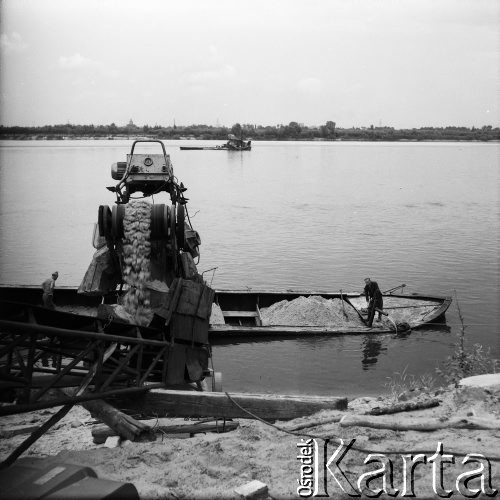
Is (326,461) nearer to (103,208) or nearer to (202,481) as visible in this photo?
(202,481)

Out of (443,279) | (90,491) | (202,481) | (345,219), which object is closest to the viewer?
(90,491)

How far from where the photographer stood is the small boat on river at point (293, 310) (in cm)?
1917

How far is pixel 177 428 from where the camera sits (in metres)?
8.64

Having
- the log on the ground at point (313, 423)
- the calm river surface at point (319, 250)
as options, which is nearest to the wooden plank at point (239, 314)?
the calm river surface at point (319, 250)

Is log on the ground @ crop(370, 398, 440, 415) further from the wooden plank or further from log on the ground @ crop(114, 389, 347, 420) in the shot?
the wooden plank

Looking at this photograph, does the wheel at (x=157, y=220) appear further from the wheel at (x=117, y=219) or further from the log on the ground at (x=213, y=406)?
the log on the ground at (x=213, y=406)

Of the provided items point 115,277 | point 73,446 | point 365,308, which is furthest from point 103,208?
point 365,308

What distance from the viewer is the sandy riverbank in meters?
6.39

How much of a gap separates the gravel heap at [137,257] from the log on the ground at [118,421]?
257 cm

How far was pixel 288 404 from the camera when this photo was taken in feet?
29.1

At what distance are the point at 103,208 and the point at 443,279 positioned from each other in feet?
71.5

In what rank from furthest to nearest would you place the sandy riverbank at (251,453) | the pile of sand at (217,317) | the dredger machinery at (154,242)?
1. the pile of sand at (217,317)
2. the dredger machinery at (154,242)
3. the sandy riverbank at (251,453)

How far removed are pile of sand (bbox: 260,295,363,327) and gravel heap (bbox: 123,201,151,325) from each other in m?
8.85

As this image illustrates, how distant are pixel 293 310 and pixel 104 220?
34.4 feet
